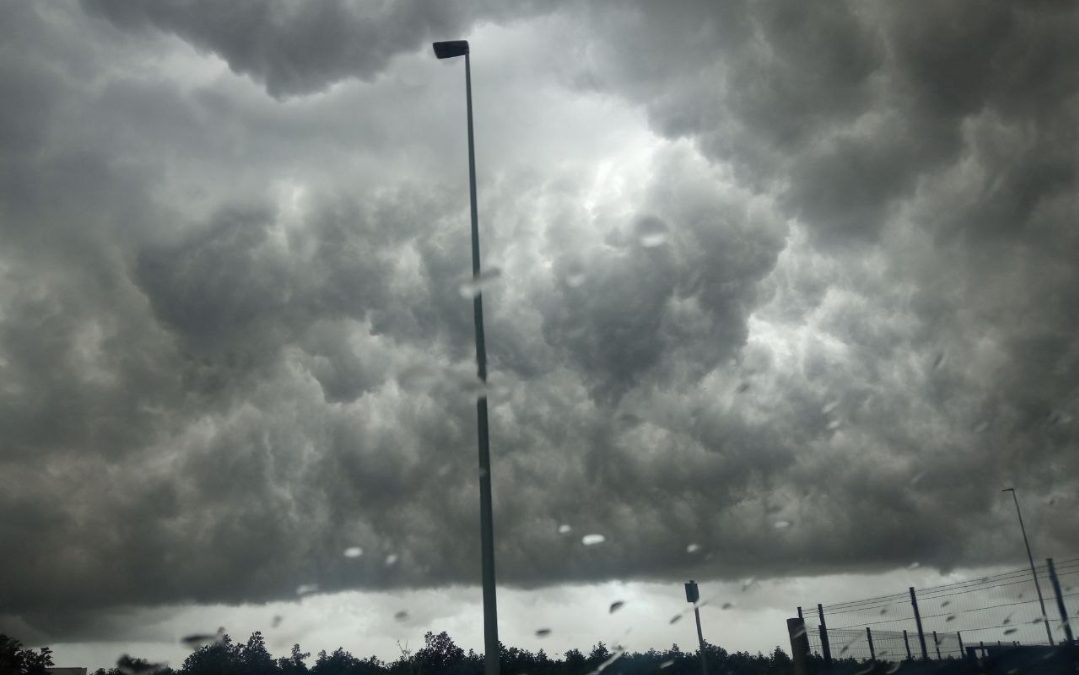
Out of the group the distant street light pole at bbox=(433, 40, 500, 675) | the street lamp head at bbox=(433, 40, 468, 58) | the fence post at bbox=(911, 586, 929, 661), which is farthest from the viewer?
the fence post at bbox=(911, 586, 929, 661)

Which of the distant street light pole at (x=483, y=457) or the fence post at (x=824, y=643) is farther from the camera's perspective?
the fence post at (x=824, y=643)

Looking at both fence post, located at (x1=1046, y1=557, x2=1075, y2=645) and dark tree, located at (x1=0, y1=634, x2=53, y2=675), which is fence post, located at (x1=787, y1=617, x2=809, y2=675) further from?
dark tree, located at (x1=0, y1=634, x2=53, y2=675)

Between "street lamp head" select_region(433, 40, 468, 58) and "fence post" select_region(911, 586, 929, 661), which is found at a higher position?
"street lamp head" select_region(433, 40, 468, 58)

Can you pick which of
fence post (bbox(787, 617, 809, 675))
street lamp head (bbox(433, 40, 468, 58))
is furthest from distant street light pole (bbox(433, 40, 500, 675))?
fence post (bbox(787, 617, 809, 675))

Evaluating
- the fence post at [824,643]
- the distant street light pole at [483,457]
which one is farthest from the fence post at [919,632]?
the distant street light pole at [483,457]

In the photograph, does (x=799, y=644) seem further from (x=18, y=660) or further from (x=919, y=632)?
(x=18, y=660)

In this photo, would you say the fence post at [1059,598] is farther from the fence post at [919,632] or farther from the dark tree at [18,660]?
the dark tree at [18,660]

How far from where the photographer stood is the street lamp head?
14031mm

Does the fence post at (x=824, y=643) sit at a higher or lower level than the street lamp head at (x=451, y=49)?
lower

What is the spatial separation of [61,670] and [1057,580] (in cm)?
6662

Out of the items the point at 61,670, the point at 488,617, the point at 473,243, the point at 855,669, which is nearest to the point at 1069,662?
the point at 855,669

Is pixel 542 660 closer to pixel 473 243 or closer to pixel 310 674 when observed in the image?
pixel 310 674

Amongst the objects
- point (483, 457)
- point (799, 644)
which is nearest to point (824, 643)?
point (799, 644)

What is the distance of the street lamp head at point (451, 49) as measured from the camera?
14.0 metres
